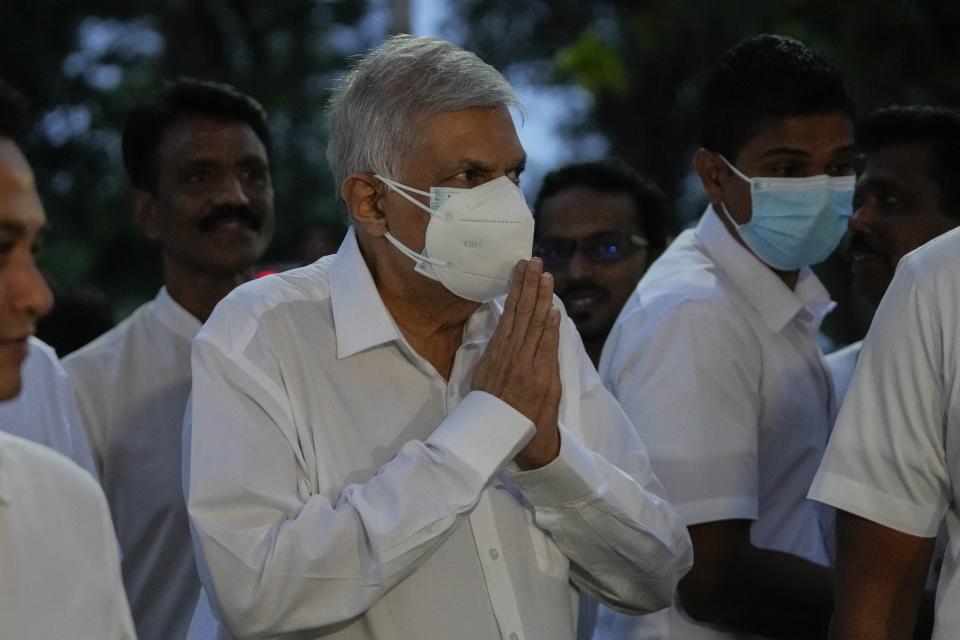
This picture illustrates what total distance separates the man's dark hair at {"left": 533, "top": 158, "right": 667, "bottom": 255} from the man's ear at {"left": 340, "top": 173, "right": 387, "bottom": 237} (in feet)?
7.43

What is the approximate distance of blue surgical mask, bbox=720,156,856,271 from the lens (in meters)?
4.84

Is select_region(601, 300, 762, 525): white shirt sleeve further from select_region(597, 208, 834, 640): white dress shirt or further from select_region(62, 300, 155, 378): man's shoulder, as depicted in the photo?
select_region(62, 300, 155, 378): man's shoulder

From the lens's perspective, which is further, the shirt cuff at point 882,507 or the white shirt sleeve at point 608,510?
the white shirt sleeve at point 608,510

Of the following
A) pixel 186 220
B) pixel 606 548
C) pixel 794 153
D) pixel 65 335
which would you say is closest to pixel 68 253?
pixel 65 335

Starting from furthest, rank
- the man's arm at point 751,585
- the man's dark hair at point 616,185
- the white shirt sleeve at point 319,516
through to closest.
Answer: the man's dark hair at point 616,185
the man's arm at point 751,585
the white shirt sleeve at point 319,516

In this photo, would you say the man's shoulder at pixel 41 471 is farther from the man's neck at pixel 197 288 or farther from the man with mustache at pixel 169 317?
the man's neck at pixel 197 288

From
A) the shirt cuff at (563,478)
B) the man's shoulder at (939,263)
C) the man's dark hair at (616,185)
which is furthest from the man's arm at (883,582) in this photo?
the man's dark hair at (616,185)

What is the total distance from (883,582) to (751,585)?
100 cm

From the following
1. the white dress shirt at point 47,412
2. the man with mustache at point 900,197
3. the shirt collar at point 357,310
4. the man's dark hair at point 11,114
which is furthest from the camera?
the man with mustache at point 900,197

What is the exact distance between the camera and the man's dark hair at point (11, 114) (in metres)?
2.97

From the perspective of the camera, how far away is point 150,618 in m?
4.91

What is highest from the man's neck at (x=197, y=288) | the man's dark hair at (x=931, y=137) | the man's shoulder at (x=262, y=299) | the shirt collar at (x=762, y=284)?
the man's shoulder at (x=262, y=299)

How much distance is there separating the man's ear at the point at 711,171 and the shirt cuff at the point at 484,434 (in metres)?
1.73

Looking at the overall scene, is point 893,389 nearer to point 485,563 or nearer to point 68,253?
point 485,563
